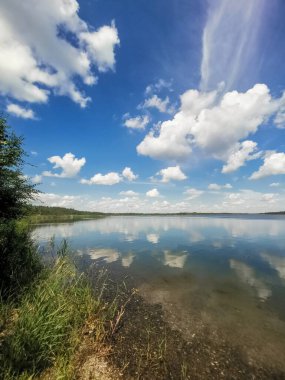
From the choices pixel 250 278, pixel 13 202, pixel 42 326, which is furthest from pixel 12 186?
pixel 250 278

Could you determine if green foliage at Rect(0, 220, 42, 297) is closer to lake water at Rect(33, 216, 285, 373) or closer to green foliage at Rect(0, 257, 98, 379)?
green foliage at Rect(0, 257, 98, 379)

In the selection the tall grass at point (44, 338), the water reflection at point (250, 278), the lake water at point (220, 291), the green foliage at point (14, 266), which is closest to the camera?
the tall grass at point (44, 338)

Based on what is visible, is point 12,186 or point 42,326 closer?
point 42,326

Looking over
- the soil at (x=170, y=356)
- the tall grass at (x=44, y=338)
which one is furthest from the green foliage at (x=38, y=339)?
the soil at (x=170, y=356)

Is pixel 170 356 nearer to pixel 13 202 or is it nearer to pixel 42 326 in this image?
pixel 42 326

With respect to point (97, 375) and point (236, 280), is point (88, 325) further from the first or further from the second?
point (236, 280)

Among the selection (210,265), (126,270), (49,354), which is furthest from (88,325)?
(210,265)

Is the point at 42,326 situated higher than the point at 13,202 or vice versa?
the point at 13,202

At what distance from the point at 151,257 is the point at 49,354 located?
59.1ft

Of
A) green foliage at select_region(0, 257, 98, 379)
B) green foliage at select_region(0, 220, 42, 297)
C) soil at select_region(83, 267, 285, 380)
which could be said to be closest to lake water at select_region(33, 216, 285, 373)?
soil at select_region(83, 267, 285, 380)

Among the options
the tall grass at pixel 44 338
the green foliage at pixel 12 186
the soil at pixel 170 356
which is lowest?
→ the soil at pixel 170 356

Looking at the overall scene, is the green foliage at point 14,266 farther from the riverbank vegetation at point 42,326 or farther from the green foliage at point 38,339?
the green foliage at point 38,339

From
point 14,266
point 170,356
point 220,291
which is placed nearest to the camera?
point 170,356

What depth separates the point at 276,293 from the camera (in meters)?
14.0
